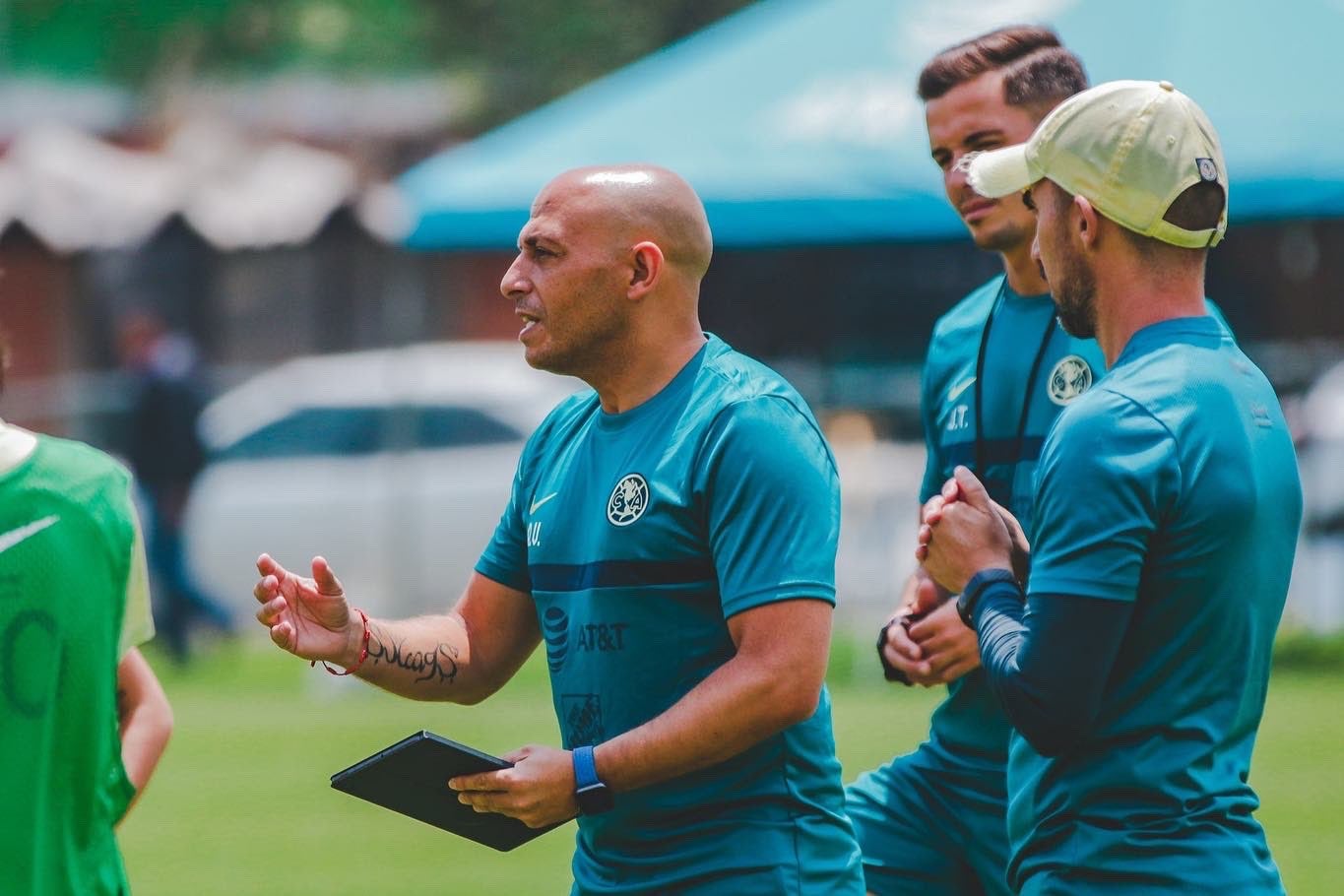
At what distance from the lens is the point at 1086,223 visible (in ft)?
12.1

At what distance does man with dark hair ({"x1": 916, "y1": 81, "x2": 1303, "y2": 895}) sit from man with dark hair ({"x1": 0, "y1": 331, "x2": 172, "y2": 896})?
1.54 meters

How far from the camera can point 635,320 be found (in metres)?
4.24

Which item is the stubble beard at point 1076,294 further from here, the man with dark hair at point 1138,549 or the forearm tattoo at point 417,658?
the forearm tattoo at point 417,658

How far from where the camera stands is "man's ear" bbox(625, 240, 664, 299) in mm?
4227

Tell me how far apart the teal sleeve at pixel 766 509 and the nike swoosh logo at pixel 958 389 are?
1.11m

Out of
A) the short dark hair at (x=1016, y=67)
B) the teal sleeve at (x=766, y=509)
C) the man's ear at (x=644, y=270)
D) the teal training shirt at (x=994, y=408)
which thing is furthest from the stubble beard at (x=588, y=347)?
the short dark hair at (x=1016, y=67)

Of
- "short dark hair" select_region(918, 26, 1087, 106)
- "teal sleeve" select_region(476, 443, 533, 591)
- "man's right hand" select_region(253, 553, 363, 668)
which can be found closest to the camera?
"man's right hand" select_region(253, 553, 363, 668)

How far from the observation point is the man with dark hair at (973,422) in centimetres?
483

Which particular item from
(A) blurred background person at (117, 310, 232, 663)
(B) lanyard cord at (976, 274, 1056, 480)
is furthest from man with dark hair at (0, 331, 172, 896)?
(A) blurred background person at (117, 310, 232, 663)

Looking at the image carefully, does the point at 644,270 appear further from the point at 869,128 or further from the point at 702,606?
the point at 869,128

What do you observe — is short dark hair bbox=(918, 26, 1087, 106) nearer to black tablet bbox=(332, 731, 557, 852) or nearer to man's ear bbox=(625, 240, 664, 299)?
man's ear bbox=(625, 240, 664, 299)

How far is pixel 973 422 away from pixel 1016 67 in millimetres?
888

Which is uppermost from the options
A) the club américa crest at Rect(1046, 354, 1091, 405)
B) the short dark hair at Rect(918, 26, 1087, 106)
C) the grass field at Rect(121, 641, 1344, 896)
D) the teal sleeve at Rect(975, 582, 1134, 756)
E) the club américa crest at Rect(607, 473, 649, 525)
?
the short dark hair at Rect(918, 26, 1087, 106)

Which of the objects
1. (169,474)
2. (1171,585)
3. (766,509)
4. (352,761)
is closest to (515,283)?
(766,509)
